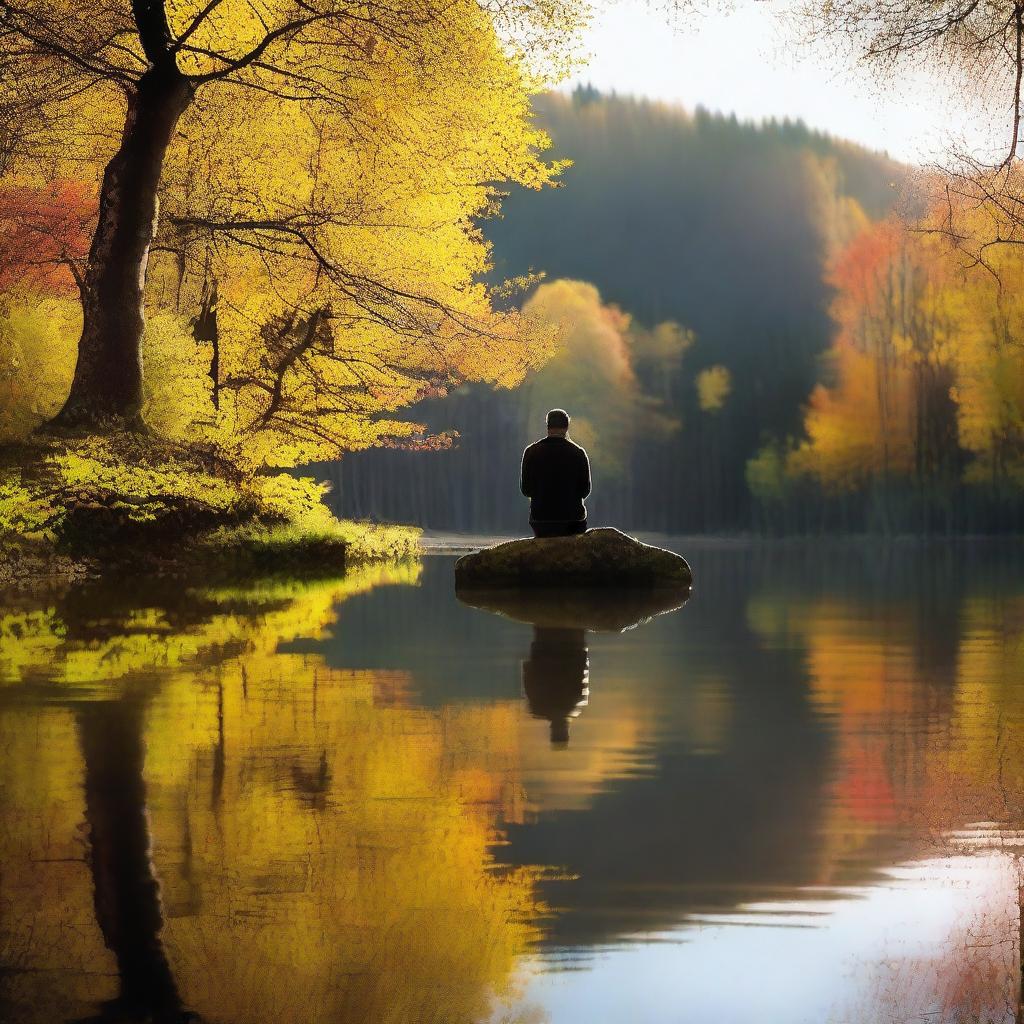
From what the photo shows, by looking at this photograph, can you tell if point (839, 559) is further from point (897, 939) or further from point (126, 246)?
point (897, 939)

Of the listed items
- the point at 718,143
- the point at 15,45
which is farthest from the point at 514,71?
the point at 718,143

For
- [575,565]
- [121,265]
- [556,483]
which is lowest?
[575,565]

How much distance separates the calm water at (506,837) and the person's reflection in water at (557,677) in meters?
0.04

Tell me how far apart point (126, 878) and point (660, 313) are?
229 ft

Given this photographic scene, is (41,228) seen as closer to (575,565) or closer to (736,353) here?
(575,565)

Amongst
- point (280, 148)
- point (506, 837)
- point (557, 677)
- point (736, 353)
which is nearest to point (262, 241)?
point (280, 148)

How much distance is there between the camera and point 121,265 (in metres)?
18.9

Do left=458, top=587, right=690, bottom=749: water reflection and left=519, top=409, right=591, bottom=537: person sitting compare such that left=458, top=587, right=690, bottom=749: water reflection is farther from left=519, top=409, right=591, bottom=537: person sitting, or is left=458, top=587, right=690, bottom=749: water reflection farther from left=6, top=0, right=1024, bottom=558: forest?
left=6, top=0, right=1024, bottom=558: forest

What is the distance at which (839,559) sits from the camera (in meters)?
30.1

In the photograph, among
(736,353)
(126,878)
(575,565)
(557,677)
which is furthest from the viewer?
(736,353)

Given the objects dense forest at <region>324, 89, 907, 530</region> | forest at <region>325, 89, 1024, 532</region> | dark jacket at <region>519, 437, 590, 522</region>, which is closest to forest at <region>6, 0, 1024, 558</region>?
forest at <region>325, 89, 1024, 532</region>

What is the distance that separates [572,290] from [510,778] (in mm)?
61116

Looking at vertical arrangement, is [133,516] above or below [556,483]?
below

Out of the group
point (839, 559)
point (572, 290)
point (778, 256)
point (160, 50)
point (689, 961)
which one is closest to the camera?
point (689, 961)
